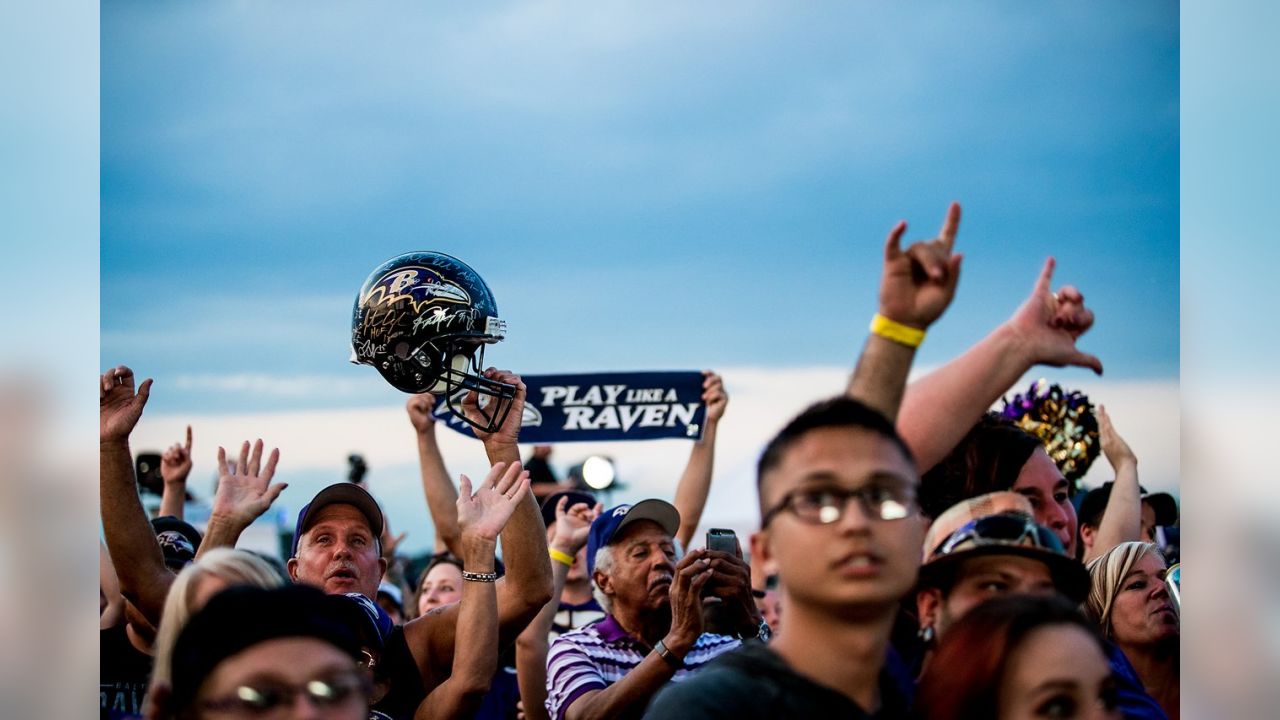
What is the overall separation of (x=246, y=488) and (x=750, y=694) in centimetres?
231

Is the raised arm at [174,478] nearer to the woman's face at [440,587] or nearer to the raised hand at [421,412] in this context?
the raised hand at [421,412]

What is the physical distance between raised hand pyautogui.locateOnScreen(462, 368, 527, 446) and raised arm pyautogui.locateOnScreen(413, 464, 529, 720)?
332 mm

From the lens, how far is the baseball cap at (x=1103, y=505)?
19.8 ft

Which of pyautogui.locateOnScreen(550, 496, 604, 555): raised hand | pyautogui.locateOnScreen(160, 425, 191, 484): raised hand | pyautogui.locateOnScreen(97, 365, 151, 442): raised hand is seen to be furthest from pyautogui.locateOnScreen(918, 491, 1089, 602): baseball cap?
pyautogui.locateOnScreen(160, 425, 191, 484): raised hand

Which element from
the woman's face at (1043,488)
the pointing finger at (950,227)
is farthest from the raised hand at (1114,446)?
the pointing finger at (950,227)

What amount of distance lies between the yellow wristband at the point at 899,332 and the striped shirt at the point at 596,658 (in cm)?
186

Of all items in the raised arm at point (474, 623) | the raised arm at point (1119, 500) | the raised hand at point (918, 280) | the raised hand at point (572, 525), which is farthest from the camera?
the raised hand at point (572, 525)

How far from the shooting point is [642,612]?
446 centimetres

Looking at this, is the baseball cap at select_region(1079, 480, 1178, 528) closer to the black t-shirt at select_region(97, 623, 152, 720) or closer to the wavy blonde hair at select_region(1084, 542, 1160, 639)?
the wavy blonde hair at select_region(1084, 542, 1160, 639)

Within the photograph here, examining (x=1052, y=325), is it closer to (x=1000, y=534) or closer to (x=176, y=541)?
(x=1000, y=534)

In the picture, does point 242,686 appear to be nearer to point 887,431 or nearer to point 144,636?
point 887,431

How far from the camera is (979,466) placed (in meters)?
3.51
